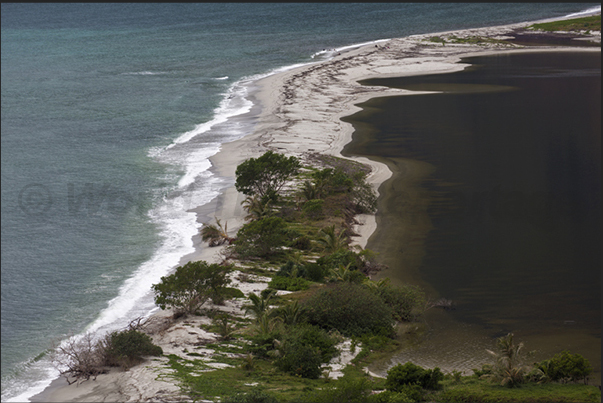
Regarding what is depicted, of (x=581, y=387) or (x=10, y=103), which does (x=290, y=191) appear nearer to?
(x=581, y=387)

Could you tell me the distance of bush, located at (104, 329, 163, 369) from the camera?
87.8ft

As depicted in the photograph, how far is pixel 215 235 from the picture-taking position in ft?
138

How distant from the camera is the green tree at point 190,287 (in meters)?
31.3

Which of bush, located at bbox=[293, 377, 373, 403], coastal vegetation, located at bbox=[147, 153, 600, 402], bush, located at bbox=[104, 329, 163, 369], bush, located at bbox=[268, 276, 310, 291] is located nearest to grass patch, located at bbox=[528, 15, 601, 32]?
coastal vegetation, located at bbox=[147, 153, 600, 402]

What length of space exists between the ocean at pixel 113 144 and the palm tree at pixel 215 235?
152 centimetres

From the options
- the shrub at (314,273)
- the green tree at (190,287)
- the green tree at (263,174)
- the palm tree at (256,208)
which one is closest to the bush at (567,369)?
the shrub at (314,273)

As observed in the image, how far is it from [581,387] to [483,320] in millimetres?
8301

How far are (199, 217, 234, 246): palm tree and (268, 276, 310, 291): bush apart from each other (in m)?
7.03

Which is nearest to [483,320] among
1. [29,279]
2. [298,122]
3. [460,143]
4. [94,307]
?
[94,307]

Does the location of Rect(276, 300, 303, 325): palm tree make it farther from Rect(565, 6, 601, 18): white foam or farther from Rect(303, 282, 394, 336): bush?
Rect(565, 6, 601, 18): white foam

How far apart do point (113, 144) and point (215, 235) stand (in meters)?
33.2

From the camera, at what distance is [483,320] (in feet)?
105

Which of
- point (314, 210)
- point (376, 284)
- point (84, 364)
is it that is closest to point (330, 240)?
point (314, 210)

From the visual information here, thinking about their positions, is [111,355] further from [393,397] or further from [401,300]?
[401,300]
